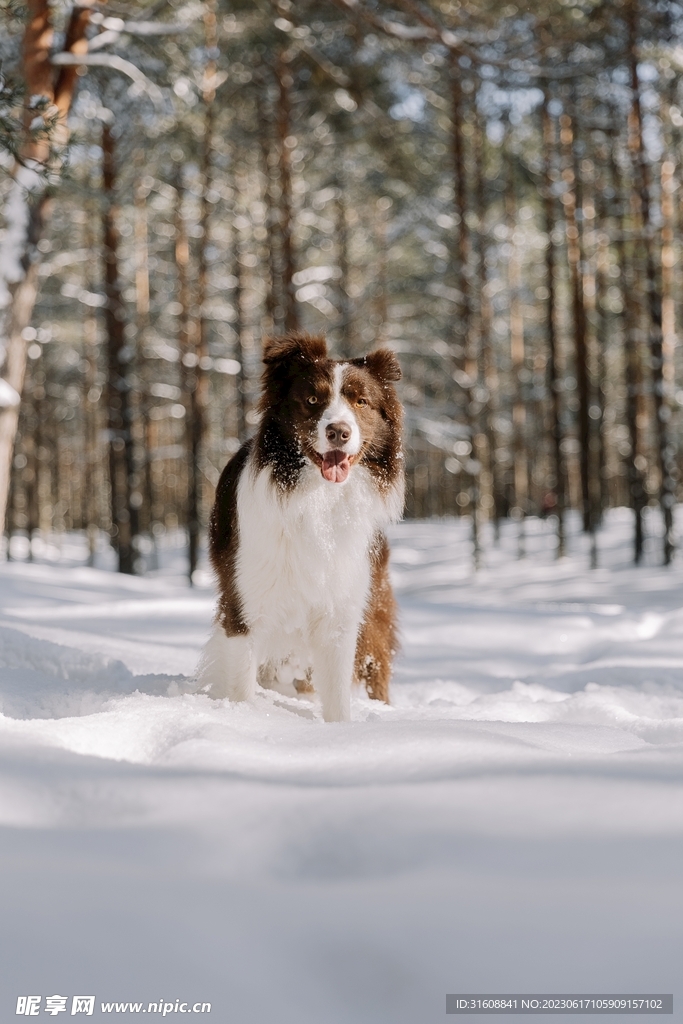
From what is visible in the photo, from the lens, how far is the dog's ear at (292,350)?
3652mm

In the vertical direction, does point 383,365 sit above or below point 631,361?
below

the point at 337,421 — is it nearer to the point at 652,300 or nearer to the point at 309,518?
the point at 309,518

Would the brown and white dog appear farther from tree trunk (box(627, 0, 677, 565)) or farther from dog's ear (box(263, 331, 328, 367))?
tree trunk (box(627, 0, 677, 565))

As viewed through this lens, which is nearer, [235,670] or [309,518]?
[309,518]

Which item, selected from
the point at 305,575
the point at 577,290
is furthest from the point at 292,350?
the point at 577,290

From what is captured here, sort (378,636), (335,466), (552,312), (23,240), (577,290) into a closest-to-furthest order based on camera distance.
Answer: (335,466), (378,636), (23,240), (577,290), (552,312)

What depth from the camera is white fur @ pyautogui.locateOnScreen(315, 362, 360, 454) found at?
334cm

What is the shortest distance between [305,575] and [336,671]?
1.74 ft

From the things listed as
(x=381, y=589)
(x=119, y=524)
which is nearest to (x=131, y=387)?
(x=119, y=524)

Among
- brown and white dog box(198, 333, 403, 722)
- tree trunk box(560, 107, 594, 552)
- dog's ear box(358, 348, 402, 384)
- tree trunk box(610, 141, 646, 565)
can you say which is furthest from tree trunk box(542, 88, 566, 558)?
brown and white dog box(198, 333, 403, 722)

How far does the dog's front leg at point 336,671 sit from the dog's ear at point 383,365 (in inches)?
48.6

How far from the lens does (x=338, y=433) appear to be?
3336mm

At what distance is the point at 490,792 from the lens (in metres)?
1.93

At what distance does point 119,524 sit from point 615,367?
2667cm
